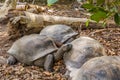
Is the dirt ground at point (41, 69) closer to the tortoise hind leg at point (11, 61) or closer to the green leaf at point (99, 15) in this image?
the tortoise hind leg at point (11, 61)

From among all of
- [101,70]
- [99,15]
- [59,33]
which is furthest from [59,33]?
[99,15]

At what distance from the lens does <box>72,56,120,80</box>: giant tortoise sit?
2.71 metres

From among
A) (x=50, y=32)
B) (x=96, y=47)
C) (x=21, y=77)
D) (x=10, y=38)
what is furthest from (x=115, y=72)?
(x=10, y=38)

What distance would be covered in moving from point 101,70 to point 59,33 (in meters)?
2.09

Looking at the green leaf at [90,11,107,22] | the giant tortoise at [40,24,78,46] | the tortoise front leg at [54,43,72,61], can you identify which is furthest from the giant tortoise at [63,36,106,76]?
the green leaf at [90,11,107,22]

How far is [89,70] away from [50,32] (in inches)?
80.8

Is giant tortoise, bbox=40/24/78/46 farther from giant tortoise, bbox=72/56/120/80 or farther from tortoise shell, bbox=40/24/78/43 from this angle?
giant tortoise, bbox=72/56/120/80

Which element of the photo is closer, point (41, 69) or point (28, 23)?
point (41, 69)

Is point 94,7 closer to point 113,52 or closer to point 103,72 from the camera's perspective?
point 103,72

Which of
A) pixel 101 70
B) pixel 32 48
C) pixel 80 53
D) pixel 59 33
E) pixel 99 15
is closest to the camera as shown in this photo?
pixel 99 15

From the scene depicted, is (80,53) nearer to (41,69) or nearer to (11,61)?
(41,69)

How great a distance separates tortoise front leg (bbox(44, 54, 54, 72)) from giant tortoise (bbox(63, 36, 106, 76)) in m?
0.18

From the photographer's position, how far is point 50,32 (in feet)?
15.5

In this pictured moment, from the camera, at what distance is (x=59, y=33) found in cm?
479
